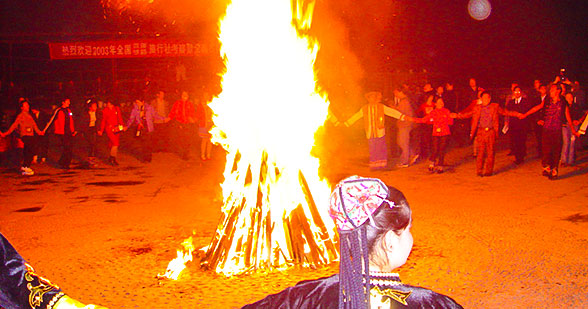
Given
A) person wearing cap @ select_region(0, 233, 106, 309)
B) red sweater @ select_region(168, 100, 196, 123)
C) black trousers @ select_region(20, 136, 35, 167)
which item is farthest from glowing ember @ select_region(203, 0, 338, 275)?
red sweater @ select_region(168, 100, 196, 123)

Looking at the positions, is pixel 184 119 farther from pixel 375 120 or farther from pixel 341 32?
pixel 341 32

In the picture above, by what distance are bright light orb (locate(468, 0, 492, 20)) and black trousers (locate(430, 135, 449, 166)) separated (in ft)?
58.7

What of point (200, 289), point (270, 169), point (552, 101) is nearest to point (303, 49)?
point (270, 169)

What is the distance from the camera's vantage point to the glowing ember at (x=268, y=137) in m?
5.81

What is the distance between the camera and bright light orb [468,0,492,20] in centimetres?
2827

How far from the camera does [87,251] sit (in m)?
6.79

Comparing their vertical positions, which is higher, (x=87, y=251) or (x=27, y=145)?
(x=27, y=145)

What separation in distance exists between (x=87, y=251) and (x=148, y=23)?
2351 cm

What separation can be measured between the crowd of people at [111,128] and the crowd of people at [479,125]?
4066mm

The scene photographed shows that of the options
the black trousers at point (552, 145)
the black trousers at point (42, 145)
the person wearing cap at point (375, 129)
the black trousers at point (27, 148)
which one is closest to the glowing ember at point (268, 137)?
the black trousers at point (552, 145)

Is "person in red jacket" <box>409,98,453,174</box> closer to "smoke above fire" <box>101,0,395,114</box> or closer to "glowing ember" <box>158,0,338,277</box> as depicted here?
"glowing ember" <box>158,0,338,277</box>

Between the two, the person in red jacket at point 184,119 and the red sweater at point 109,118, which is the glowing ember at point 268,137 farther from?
the person in red jacket at point 184,119

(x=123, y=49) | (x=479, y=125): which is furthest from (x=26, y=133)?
(x=123, y=49)

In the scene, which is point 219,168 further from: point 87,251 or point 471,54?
point 471,54
